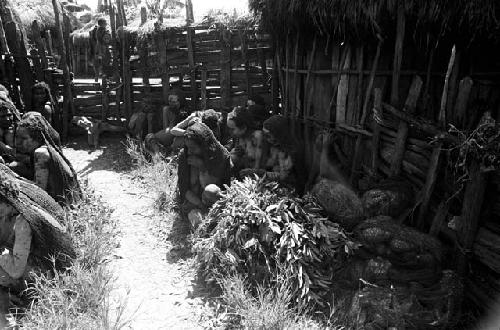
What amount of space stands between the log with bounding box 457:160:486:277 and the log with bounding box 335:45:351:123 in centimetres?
221

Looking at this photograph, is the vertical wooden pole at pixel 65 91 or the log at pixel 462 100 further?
the vertical wooden pole at pixel 65 91

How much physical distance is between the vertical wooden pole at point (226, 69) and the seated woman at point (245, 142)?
2.60 meters

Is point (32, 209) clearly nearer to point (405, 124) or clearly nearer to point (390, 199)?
point (390, 199)

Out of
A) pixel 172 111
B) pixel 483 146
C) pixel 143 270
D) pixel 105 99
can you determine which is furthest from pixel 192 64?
pixel 483 146

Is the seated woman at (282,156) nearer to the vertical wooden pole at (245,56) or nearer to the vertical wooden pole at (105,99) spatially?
the vertical wooden pole at (245,56)

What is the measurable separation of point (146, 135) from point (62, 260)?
204 inches

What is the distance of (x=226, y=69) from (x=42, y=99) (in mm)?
4327

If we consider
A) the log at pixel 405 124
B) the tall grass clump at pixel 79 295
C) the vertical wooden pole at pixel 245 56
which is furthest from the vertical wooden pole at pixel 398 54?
the tall grass clump at pixel 79 295

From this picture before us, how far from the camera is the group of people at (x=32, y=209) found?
347 cm

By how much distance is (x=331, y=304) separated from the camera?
3.99 m

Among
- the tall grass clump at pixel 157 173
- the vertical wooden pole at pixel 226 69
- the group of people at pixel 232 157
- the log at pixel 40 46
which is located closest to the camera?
the group of people at pixel 232 157

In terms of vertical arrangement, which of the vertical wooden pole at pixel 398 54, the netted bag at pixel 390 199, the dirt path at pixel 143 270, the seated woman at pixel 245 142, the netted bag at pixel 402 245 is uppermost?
the vertical wooden pole at pixel 398 54

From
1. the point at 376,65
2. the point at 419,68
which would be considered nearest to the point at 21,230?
the point at 376,65

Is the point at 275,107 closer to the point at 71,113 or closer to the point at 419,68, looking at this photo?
the point at 419,68
